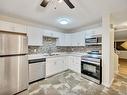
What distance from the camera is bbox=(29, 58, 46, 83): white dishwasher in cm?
345

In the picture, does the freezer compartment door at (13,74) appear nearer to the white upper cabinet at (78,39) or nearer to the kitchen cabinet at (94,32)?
the kitchen cabinet at (94,32)

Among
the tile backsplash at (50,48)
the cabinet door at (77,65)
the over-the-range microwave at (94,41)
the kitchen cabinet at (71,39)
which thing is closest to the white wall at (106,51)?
the over-the-range microwave at (94,41)

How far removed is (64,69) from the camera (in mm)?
5098

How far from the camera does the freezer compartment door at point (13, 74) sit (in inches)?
79.6

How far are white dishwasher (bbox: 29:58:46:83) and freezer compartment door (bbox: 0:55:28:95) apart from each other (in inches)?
40.1

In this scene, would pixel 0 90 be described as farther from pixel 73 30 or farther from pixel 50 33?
pixel 73 30

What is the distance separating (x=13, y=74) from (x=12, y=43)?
0.70m

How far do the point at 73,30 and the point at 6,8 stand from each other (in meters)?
3.84

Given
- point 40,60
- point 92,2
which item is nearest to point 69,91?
point 40,60

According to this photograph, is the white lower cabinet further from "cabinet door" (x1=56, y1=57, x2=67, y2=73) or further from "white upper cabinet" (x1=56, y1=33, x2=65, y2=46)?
"white upper cabinet" (x1=56, y1=33, x2=65, y2=46)

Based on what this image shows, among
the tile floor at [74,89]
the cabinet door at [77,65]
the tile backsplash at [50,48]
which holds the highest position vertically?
the tile backsplash at [50,48]

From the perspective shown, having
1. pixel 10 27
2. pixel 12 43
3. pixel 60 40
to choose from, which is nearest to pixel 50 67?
pixel 60 40

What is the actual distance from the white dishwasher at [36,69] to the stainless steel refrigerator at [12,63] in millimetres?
1015

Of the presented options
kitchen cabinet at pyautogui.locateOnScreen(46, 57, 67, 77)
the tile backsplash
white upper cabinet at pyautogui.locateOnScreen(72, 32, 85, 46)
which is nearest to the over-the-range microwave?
white upper cabinet at pyautogui.locateOnScreen(72, 32, 85, 46)
